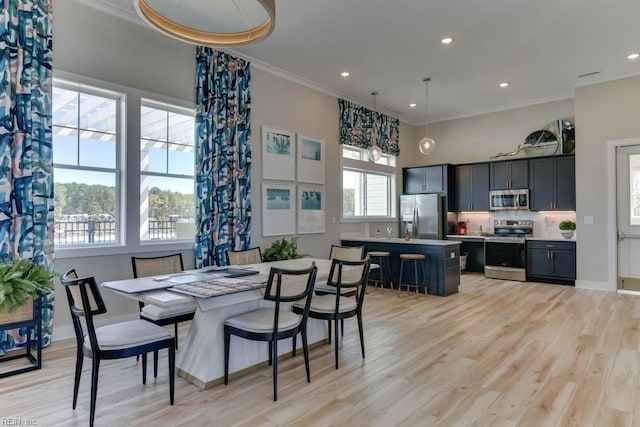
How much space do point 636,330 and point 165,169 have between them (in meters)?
5.89

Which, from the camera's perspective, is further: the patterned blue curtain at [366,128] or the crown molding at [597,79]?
the patterned blue curtain at [366,128]

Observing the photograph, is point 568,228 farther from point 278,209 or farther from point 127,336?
point 127,336

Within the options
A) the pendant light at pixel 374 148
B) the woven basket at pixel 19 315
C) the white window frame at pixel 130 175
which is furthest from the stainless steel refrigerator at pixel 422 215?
the woven basket at pixel 19 315

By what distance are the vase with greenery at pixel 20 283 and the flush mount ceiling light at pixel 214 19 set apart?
7.56 feet

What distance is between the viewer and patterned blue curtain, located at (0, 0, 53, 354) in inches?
135

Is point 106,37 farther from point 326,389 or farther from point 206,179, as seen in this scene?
point 326,389

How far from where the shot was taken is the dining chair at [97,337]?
225 cm

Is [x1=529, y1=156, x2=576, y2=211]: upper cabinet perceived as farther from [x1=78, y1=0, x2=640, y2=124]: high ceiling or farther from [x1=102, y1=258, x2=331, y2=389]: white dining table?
[x1=102, y1=258, x2=331, y2=389]: white dining table

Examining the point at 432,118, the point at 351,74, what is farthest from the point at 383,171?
the point at 351,74

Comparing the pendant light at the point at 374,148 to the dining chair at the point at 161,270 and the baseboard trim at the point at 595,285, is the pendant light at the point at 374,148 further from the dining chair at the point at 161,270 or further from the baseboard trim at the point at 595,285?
the baseboard trim at the point at 595,285

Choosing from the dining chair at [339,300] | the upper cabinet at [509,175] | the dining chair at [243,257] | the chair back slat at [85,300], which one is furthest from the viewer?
the upper cabinet at [509,175]

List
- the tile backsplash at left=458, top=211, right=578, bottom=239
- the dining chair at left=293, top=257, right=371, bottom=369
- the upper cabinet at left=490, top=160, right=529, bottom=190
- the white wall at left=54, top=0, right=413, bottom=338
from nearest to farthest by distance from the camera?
the dining chair at left=293, top=257, right=371, bottom=369
the white wall at left=54, top=0, right=413, bottom=338
the tile backsplash at left=458, top=211, right=578, bottom=239
the upper cabinet at left=490, top=160, right=529, bottom=190

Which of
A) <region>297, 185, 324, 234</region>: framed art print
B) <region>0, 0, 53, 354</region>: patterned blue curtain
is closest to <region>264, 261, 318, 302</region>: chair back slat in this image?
<region>0, 0, 53, 354</region>: patterned blue curtain

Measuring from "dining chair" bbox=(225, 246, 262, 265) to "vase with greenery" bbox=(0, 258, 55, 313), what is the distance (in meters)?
1.62
